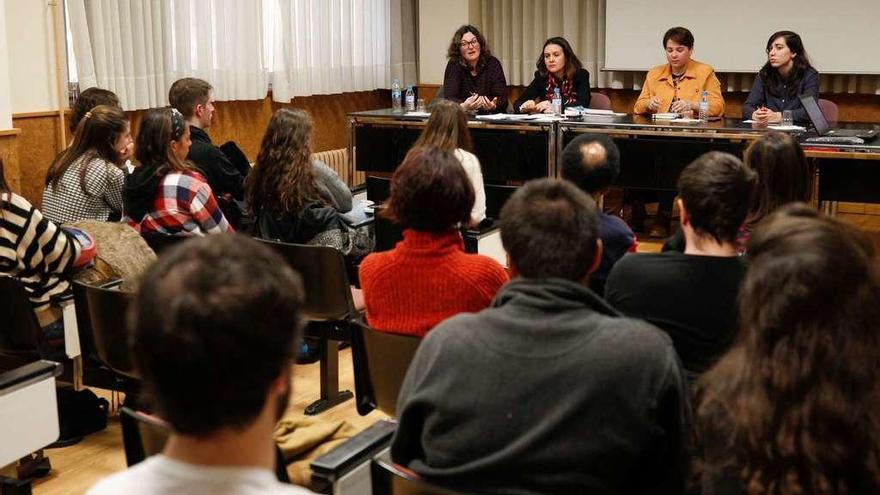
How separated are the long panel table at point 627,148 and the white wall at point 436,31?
5.46 feet

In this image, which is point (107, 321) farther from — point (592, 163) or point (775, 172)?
point (775, 172)

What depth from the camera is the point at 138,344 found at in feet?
3.19

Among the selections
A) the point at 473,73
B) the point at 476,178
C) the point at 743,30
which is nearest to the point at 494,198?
the point at 476,178

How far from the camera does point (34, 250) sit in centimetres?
302

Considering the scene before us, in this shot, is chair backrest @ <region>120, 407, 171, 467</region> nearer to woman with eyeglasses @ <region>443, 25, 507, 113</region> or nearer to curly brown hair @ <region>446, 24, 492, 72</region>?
woman with eyeglasses @ <region>443, 25, 507, 113</region>

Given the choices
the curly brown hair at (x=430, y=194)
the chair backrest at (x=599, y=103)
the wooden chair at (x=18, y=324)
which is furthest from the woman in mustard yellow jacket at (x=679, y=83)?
the wooden chair at (x=18, y=324)

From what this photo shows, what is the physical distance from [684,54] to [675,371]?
5.08m

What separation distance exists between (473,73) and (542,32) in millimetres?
1418

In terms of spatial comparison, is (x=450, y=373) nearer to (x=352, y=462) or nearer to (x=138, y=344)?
(x=352, y=462)

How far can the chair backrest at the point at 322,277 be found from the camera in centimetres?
326

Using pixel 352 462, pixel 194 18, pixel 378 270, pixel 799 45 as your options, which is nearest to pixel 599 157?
pixel 378 270

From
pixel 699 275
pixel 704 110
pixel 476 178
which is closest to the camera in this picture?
pixel 699 275

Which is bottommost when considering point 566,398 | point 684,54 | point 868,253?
point 566,398

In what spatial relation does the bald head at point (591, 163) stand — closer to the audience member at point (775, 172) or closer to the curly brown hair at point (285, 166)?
the audience member at point (775, 172)
